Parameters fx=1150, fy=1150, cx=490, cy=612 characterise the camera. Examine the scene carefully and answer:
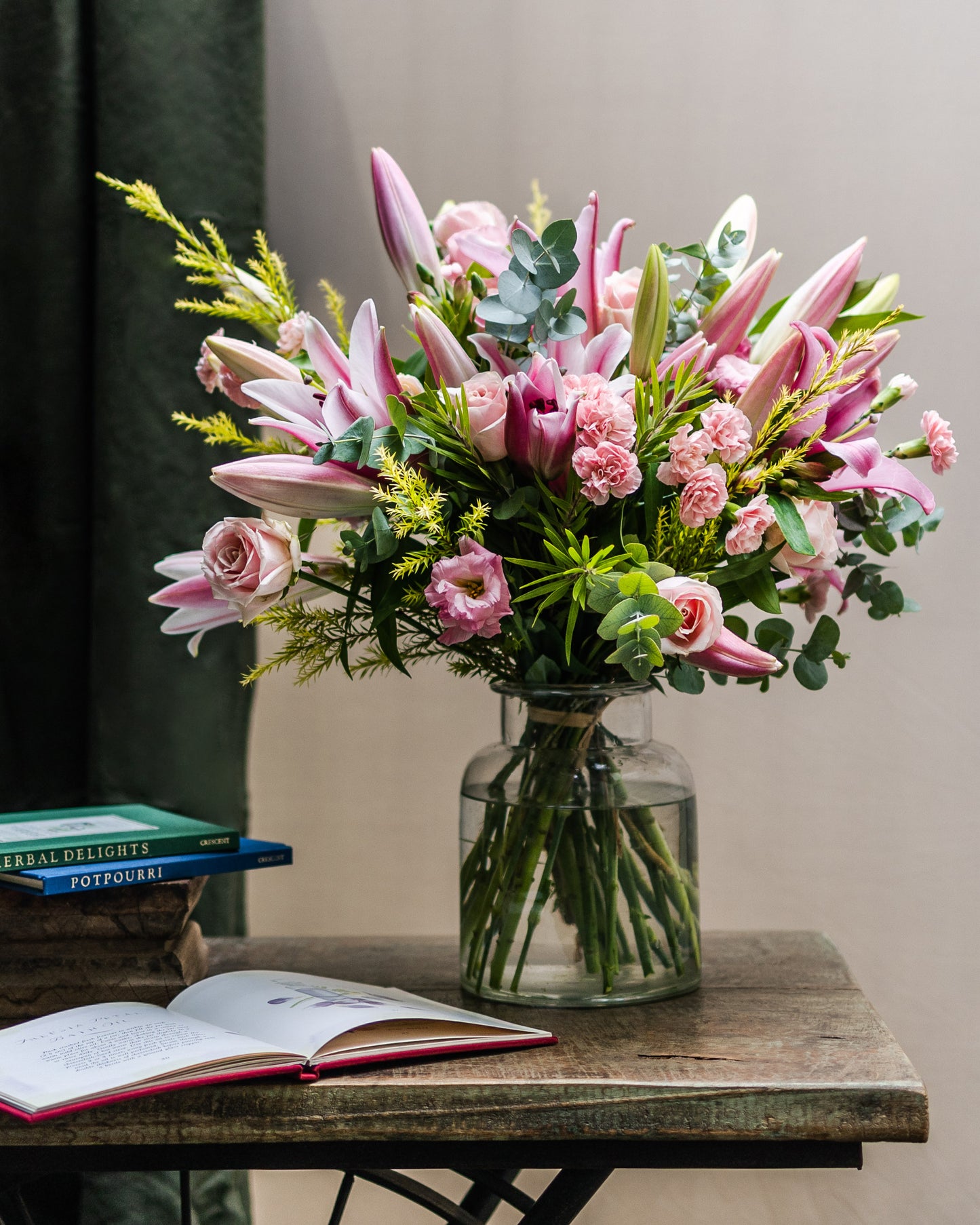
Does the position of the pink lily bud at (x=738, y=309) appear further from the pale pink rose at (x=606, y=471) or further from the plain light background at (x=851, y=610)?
the plain light background at (x=851, y=610)

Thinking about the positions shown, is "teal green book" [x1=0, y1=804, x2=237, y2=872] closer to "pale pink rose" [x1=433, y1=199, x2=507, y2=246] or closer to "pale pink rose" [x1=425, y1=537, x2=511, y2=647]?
"pale pink rose" [x1=425, y1=537, x2=511, y2=647]

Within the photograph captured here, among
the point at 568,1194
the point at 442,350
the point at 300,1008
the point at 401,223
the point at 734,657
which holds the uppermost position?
the point at 401,223

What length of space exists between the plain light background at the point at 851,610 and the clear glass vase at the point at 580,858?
548mm

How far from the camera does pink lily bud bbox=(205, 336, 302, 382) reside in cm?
82

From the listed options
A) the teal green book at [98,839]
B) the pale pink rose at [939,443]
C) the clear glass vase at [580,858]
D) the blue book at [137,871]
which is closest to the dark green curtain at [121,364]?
the teal green book at [98,839]

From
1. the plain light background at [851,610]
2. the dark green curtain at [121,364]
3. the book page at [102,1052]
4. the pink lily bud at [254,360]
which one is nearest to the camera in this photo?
the book page at [102,1052]

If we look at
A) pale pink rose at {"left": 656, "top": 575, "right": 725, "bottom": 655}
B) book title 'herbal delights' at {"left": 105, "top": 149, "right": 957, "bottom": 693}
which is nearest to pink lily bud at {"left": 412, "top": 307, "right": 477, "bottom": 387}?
book title 'herbal delights' at {"left": 105, "top": 149, "right": 957, "bottom": 693}

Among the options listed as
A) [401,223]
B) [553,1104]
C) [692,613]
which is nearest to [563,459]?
[692,613]

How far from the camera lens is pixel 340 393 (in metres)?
0.73

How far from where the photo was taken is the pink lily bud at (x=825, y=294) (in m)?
0.81

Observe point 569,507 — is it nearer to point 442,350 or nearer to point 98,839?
point 442,350

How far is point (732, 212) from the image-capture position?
866mm

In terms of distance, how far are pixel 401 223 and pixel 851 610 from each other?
2.59 ft

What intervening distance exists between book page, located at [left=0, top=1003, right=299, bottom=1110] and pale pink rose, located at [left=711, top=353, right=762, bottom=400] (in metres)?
0.51
